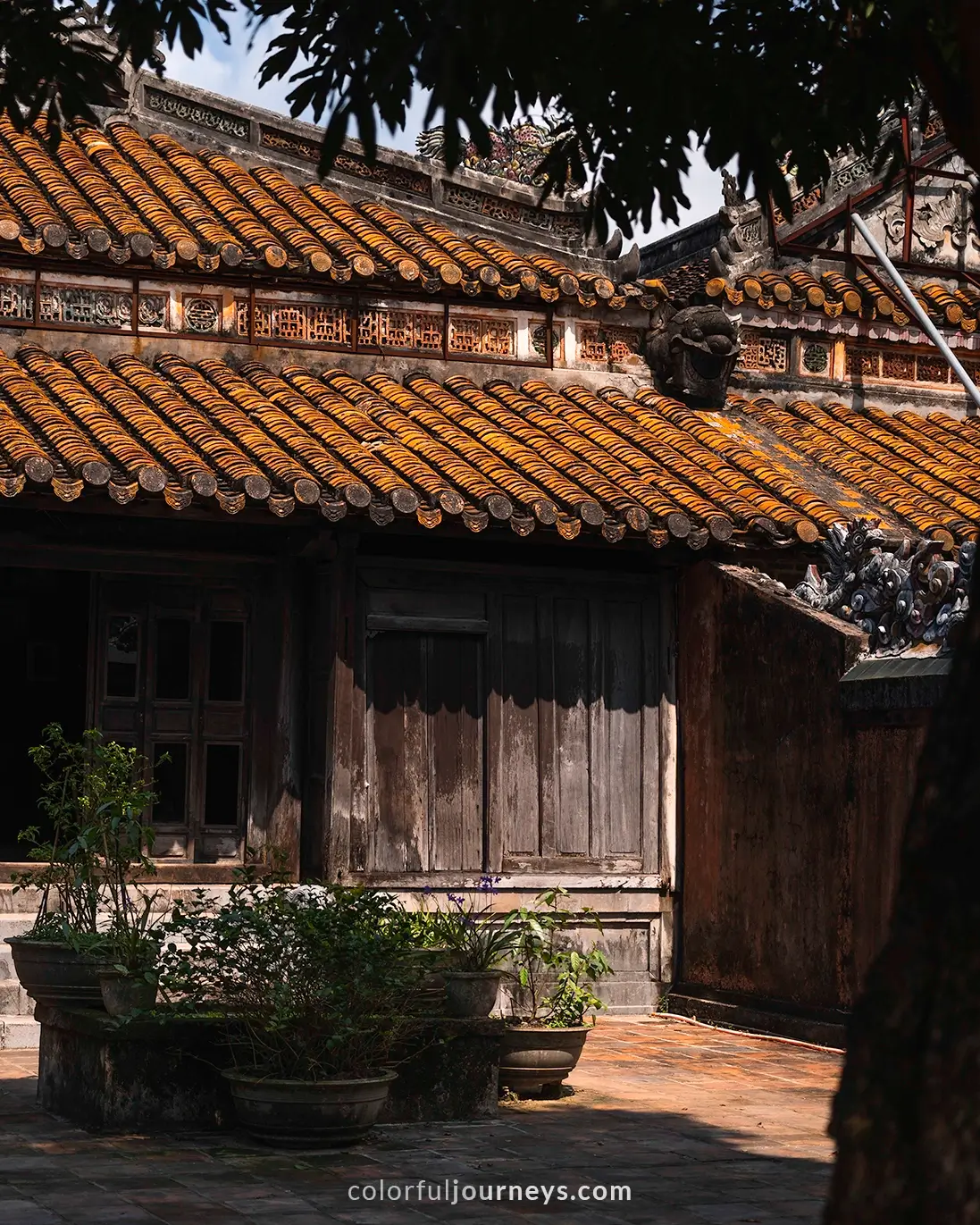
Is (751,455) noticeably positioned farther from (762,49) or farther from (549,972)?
(762,49)

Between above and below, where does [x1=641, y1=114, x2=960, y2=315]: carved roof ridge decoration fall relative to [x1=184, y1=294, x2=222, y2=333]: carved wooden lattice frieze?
above

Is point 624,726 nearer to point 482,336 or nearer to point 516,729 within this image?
point 516,729

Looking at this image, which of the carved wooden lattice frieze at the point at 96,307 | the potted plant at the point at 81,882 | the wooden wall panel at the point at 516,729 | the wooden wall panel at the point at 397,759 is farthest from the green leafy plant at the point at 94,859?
the carved wooden lattice frieze at the point at 96,307

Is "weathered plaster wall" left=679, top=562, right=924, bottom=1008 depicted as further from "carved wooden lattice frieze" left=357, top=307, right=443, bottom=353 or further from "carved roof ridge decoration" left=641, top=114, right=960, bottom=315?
"carved roof ridge decoration" left=641, top=114, right=960, bottom=315

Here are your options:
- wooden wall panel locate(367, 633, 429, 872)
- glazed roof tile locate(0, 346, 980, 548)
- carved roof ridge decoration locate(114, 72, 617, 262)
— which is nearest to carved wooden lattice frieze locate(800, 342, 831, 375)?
glazed roof tile locate(0, 346, 980, 548)

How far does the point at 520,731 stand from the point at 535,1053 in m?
3.98

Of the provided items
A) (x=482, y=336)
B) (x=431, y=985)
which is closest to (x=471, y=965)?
(x=431, y=985)

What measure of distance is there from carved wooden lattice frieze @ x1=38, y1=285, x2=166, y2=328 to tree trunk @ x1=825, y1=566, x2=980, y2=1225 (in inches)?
412

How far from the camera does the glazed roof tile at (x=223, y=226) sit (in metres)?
13.2

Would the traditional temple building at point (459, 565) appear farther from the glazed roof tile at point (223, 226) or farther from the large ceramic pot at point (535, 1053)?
the large ceramic pot at point (535, 1053)

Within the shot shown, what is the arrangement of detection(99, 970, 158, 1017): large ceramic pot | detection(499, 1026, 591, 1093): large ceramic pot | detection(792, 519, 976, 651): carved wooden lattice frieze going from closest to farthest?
detection(99, 970, 158, 1017): large ceramic pot < detection(499, 1026, 591, 1093): large ceramic pot < detection(792, 519, 976, 651): carved wooden lattice frieze

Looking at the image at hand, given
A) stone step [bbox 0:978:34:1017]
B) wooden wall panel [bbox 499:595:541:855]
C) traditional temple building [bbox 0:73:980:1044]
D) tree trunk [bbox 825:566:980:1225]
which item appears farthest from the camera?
wooden wall panel [bbox 499:595:541:855]

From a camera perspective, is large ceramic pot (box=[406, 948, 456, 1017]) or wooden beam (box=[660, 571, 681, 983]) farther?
wooden beam (box=[660, 571, 681, 983])

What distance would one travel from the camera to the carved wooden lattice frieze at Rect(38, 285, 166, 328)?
13.0 meters
